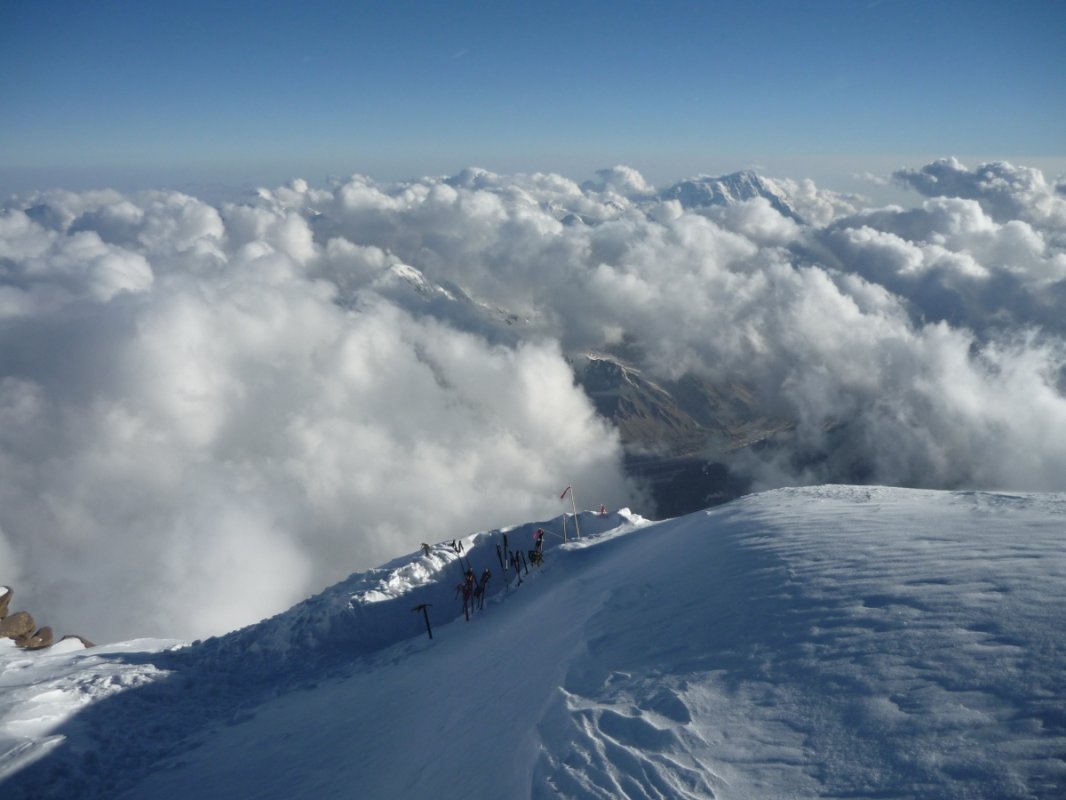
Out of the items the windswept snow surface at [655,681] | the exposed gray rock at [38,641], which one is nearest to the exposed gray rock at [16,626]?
the exposed gray rock at [38,641]

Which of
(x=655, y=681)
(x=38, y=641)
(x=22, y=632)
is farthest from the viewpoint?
(x=22, y=632)

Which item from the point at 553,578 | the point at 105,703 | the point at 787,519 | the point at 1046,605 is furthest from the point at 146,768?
the point at 1046,605

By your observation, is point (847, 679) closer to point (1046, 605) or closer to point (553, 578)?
point (1046, 605)

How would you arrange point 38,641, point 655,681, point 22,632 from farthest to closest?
point 22,632, point 38,641, point 655,681

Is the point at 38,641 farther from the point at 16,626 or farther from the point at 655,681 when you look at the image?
the point at 655,681

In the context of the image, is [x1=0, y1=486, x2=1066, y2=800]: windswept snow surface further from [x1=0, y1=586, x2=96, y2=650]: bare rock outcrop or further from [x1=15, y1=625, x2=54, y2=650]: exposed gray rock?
[x1=0, y1=586, x2=96, y2=650]: bare rock outcrop

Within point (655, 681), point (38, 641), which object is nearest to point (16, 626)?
point (38, 641)

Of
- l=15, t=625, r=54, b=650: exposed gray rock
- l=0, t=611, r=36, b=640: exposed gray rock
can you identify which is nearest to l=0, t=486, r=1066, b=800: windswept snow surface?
l=15, t=625, r=54, b=650: exposed gray rock

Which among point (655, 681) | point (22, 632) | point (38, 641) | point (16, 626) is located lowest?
point (655, 681)

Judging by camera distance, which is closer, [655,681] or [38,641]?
[655,681]
